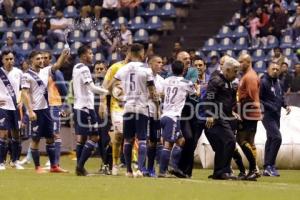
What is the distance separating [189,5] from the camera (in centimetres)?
3244

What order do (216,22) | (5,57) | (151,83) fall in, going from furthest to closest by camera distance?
(216,22) < (5,57) < (151,83)

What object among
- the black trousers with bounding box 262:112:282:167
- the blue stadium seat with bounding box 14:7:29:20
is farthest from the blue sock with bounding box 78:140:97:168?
the blue stadium seat with bounding box 14:7:29:20

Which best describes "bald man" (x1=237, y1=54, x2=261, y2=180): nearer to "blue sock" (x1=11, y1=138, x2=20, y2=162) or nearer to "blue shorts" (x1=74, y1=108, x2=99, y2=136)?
"blue shorts" (x1=74, y1=108, x2=99, y2=136)

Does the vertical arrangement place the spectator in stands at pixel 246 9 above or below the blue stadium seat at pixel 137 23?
above

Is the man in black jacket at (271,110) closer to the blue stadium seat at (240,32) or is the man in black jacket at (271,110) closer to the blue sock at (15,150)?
the blue sock at (15,150)

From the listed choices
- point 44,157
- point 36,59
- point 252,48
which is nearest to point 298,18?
point 252,48

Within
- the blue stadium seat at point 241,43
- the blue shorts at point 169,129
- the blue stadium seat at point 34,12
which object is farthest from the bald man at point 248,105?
the blue stadium seat at point 34,12

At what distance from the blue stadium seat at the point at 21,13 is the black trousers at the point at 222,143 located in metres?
18.7

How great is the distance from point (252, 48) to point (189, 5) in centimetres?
394

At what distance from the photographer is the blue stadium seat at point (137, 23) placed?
1261 inches

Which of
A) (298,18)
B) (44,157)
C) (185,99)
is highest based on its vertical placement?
(298,18)

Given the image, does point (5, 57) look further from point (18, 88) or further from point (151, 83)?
point (151, 83)

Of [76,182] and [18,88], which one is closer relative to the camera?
[76,182]

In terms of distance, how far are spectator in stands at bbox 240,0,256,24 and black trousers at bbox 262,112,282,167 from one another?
10.5 metres
